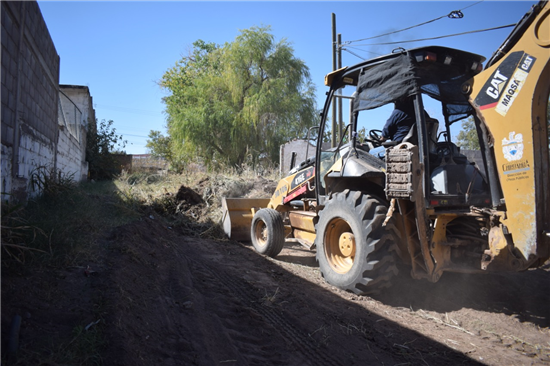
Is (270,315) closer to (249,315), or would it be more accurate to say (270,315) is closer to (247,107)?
(249,315)

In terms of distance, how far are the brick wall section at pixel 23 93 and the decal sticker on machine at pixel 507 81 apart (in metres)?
5.54

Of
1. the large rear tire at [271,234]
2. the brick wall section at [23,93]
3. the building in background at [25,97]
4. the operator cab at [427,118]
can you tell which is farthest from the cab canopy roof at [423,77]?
the brick wall section at [23,93]

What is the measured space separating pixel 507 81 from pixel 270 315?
3.42m

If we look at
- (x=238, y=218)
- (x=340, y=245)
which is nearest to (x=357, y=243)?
(x=340, y=245)

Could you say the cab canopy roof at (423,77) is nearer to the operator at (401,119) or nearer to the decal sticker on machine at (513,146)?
the operator at (401,119)

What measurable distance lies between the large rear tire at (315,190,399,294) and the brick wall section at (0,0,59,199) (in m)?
4.10

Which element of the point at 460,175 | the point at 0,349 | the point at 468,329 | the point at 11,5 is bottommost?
the point at 468,329

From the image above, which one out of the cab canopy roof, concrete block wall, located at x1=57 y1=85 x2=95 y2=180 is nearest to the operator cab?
the cab canopy roof

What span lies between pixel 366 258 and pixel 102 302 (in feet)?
9.24

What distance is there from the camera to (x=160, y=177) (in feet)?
51.2

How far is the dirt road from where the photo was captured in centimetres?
279

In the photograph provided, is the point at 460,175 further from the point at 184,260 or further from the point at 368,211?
the point at 184,260

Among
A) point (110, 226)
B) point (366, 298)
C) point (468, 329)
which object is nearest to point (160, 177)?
point (110, 226)

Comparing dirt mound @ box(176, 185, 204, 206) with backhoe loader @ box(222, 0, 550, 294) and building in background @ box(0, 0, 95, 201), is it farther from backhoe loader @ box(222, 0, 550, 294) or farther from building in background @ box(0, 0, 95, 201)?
backhoe loader @ box(222, 0, 550, 294)
